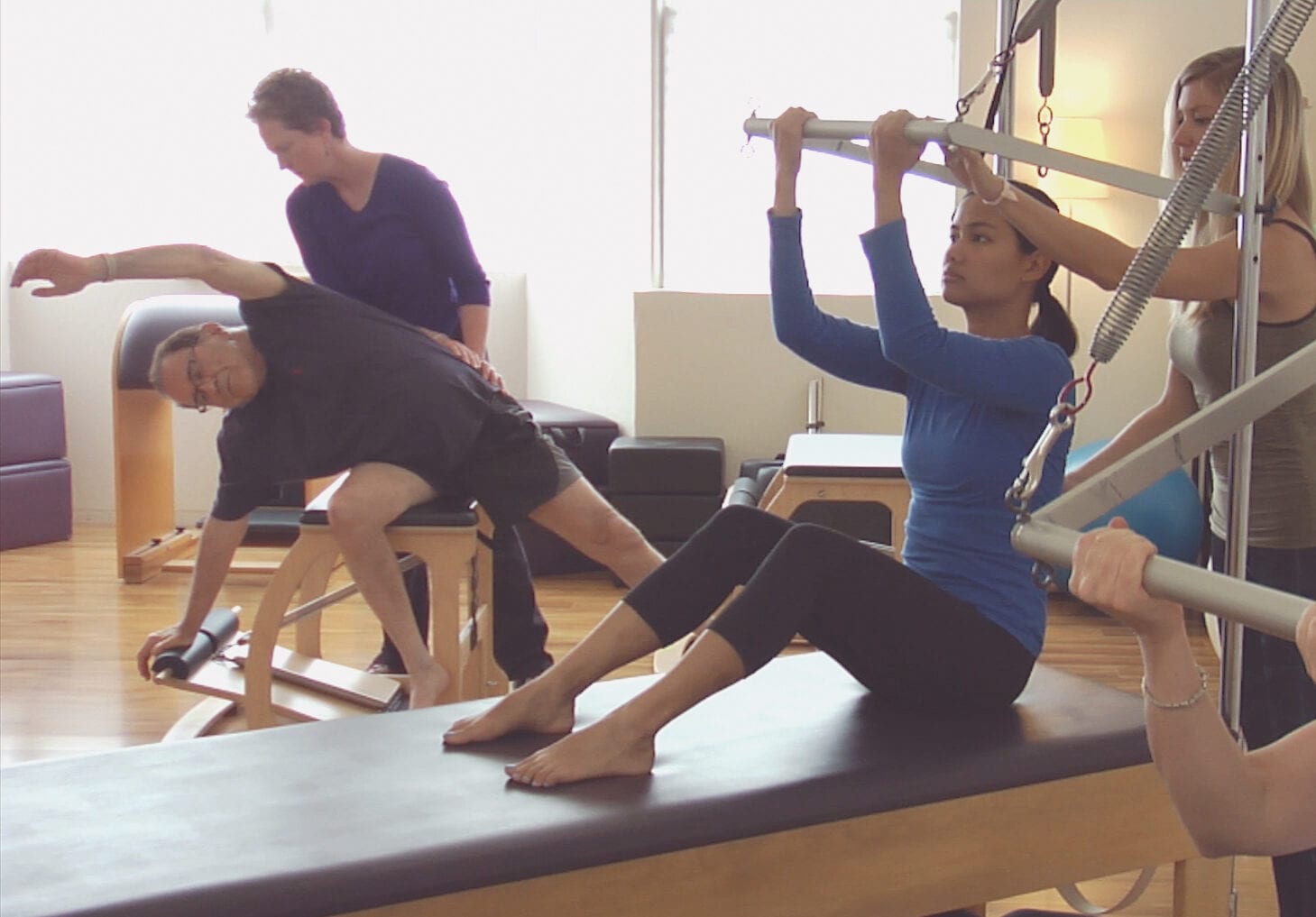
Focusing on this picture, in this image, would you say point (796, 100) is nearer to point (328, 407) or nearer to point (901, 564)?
point (328, 407)

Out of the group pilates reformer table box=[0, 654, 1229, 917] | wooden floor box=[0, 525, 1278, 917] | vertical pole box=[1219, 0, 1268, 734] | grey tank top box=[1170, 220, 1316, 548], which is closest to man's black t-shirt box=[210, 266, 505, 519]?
wooden floor box=[0, 525, 1278, 917]

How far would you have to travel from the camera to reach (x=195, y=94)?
5.81 m

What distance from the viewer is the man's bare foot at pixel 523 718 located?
76.5 inches

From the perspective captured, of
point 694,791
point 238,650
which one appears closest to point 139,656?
point 238,650

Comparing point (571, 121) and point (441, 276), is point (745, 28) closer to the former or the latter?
point (571, 121)

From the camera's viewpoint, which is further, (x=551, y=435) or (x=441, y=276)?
(x=551, y=435)

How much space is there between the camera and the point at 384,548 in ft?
9.74

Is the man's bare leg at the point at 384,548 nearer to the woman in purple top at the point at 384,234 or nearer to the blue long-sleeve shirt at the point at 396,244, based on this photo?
the woman in purple top at the point at 384,234

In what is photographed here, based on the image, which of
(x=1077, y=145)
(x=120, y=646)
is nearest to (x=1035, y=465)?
(x=120, y=646)

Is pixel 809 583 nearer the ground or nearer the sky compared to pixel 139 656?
nearer the sky

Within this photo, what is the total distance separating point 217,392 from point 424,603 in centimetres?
84

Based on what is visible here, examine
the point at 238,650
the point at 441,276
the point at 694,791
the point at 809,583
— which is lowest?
the point at 238,650

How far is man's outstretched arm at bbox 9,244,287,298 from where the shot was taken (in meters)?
2.65

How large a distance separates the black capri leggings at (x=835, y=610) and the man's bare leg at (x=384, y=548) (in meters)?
1.10
